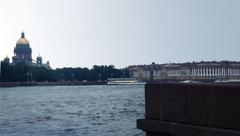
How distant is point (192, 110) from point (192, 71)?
165738mm

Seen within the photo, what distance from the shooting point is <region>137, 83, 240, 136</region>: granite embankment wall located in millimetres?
6520

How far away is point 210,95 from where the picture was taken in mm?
6797

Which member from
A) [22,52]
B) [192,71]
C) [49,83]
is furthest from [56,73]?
[192,71]

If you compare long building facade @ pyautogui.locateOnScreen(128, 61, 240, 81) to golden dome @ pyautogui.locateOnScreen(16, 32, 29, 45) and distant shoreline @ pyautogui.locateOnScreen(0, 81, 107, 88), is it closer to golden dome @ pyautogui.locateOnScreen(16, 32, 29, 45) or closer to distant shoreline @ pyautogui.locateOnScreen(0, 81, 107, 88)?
distant shoreline @ pyautogui.locateOnScreen(0, 81, 107, 88)

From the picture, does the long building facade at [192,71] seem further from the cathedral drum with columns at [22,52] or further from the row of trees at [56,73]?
the cathedral drum with columns at [22,52]

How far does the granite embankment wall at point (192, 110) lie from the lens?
21.4 ft

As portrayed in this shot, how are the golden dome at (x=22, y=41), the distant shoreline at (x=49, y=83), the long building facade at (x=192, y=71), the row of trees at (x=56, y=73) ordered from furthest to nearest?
the golden dome at (x=22, y=41), the long building facade at (x=192, y=71), the row of trees at (x=56, y=73), the distant shoreline at (x=49, y=83)

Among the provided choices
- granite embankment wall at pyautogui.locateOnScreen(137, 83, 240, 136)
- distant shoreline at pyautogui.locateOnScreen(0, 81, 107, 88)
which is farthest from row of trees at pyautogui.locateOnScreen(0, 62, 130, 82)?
granite embankment wall at pyautogui.locateOnScreen(137, 83, 240, 136)

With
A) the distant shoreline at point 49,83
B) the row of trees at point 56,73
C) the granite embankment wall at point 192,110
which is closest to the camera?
the granite embankment wall at point 192,110

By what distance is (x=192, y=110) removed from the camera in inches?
278

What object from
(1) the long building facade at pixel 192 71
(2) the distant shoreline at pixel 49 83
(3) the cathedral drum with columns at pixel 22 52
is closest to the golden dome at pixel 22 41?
(3) the cathedral drum with columns at pixel 22 52

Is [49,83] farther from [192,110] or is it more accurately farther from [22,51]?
[192,110]

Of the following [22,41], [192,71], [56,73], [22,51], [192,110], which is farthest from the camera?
[56,73]

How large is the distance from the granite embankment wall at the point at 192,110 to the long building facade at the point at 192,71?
15084cm
